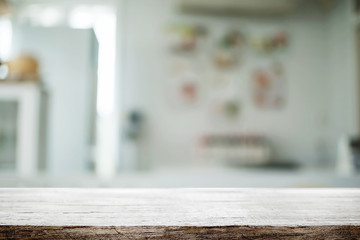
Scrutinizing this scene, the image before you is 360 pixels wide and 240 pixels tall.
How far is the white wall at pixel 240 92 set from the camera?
3430mm

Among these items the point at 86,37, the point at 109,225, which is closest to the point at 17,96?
the point at 86,37

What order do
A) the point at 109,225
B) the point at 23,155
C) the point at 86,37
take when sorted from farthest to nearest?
the point at 86,37
the point at 23,155
the point at 109,225

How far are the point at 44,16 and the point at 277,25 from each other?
2.67m

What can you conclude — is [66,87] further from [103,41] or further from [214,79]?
[214,79]

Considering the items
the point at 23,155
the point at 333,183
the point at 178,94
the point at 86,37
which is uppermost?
the point at 86,37

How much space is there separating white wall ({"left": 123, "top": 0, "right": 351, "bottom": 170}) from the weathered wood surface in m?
3.11

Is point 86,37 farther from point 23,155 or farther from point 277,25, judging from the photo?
point 277,25

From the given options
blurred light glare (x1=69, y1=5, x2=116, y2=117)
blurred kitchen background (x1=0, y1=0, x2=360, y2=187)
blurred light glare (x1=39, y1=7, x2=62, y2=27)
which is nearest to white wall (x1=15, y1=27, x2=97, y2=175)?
blurred kitchen background (x1=0, y1=0, x2=360, y2=187)

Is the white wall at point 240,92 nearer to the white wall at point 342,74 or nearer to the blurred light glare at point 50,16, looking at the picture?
the white wall at point 342,74

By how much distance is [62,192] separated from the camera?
32cm

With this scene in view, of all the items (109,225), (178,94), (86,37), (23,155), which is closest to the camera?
(109,225)

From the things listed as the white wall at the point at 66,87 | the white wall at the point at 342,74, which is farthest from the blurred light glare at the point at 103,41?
the white wall at the point at 342,74

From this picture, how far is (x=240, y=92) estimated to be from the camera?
3.53m

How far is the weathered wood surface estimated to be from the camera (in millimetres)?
217
